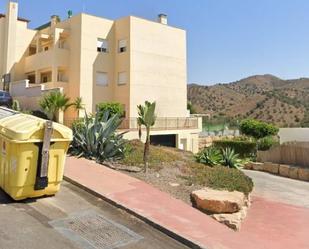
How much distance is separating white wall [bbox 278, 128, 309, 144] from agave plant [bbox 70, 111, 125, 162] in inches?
724

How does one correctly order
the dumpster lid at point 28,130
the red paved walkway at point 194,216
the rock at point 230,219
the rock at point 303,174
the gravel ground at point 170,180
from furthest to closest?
the rock at point 303,174 < the gravel ground at point 170,180 < the rock at point 230,219 < the dumpster lid at point 28,130 < the red paved walkway at point 194,216

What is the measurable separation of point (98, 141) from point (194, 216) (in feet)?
19.7

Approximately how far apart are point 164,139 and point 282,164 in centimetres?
1079

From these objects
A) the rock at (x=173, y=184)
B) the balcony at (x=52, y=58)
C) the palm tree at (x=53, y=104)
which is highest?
the balcony at (x=52, y=58)

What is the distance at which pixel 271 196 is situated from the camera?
→ 1383 centimetres

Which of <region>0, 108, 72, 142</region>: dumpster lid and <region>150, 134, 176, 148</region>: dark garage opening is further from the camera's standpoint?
<region>150, 134, 176, 148</region>: dark garage opening

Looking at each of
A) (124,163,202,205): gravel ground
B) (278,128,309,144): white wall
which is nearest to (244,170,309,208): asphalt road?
(124,163,202,205): gravel ground

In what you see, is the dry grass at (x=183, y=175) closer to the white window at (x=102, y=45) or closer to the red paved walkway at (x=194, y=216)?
the red paved walkway at (x=194, y=216)

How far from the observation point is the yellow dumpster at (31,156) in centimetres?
761

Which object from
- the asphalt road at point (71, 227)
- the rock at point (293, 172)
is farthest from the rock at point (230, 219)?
the rock at point (293, 172)

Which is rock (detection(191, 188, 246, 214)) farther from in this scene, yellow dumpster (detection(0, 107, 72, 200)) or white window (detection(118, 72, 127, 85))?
white window (detection(118, 72, 127, 85))

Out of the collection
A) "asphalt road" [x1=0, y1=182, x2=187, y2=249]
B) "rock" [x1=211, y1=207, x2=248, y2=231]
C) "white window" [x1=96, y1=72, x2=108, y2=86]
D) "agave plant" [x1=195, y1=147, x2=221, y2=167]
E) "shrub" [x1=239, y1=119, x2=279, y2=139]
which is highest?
"white window" [x1=96, y1=72, x2=108, y2=86]

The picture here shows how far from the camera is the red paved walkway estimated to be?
7102mm

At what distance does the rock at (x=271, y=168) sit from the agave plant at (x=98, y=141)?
11.8 metres
